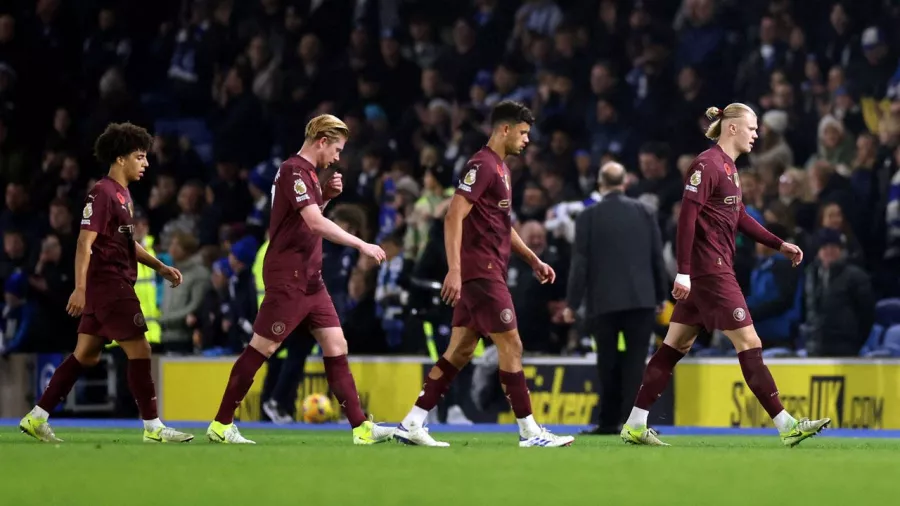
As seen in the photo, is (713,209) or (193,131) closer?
(713,209)

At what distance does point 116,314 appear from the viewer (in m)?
10.8

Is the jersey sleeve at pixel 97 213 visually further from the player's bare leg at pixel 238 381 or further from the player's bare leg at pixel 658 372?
the player's bare leg at pixel 658 372

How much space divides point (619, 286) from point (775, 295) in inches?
117

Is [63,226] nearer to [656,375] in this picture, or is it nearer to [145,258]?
[145,258]

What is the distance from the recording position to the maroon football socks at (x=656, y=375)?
10.7 m

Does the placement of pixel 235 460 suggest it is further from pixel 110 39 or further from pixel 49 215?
pixel 110 39

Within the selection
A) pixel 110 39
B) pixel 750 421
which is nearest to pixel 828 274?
pixel 750 421

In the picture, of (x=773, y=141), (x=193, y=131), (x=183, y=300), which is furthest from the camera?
(x=193, y=131)

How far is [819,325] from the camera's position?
49.0ft

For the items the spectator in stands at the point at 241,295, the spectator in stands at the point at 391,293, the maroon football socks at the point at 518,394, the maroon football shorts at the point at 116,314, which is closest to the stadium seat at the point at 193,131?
the spectator in stands at the point at 241,295

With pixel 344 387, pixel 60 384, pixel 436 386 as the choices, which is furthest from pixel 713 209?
pixel 60 384

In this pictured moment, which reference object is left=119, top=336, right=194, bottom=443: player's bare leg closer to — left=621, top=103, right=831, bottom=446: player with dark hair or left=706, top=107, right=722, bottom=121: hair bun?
left=621, top=103, right=831, bottom=446: player with dark hair

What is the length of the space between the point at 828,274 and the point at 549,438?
551 cm

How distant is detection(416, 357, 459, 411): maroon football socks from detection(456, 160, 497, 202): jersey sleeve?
1.13m
